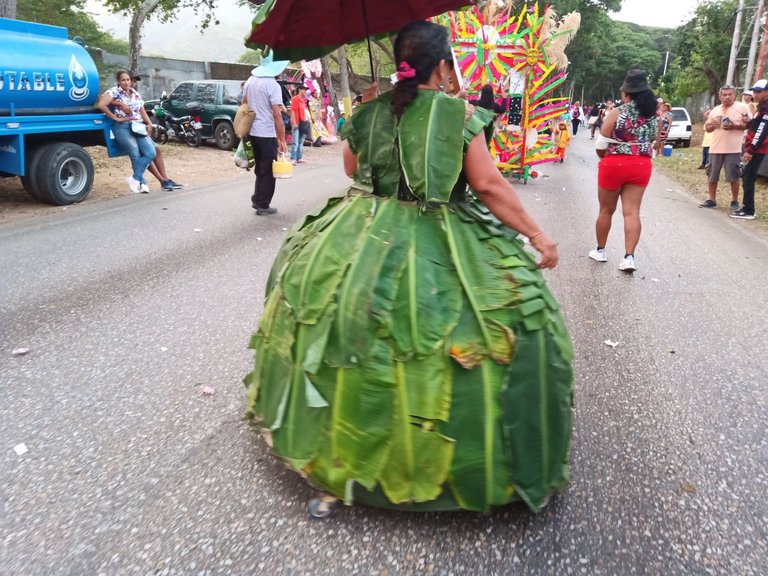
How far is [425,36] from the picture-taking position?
2229 millimetres

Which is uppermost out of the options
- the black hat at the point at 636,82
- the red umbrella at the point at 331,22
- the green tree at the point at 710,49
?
the green tree at the point at 710,49

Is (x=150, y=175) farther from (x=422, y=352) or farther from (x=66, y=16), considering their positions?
(x=66, y=16)

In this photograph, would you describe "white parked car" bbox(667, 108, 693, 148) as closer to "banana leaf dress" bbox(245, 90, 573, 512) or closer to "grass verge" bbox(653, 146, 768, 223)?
"grass verge" bbox(653, 146, 768, 223)

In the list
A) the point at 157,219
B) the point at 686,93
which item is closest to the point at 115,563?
the point at 157,219

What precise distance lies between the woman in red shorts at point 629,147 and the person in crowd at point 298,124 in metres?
11.3

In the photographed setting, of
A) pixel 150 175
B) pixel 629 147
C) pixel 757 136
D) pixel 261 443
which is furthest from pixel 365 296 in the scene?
pixel 150 175

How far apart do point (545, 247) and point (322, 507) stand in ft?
4.52

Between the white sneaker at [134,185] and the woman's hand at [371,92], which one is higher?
the woman's hand at [371,92]

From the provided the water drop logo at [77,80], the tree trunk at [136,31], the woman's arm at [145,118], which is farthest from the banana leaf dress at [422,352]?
the tree trunk at [136,31]

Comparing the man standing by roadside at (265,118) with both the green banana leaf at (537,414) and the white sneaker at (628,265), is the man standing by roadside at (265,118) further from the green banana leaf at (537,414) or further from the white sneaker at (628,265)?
the green banana leaf at (537,414)

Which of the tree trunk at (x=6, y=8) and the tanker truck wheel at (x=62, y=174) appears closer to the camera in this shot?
the tanker truck wheel at (x=62, y=174)

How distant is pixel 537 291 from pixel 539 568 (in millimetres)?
976

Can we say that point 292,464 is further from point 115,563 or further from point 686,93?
point 686,93

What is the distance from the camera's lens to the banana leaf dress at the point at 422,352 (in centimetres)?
204
